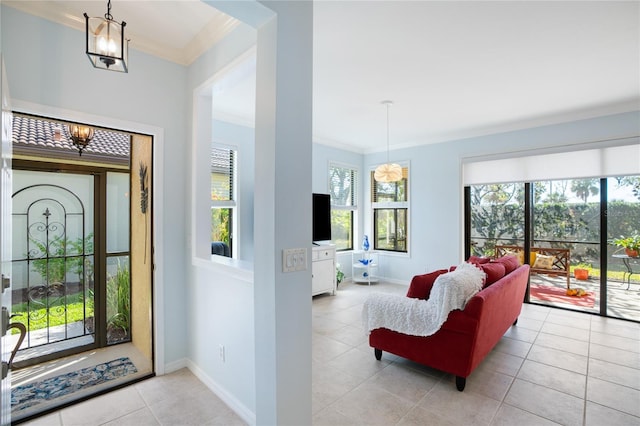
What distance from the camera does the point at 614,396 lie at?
2.41m

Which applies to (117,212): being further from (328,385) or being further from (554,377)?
(554,377)

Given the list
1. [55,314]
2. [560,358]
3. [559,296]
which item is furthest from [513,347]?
[55,314]

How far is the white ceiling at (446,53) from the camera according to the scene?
7.27 ft

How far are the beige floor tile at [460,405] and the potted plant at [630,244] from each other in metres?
3.33

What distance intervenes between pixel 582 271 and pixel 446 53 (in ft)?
12.6

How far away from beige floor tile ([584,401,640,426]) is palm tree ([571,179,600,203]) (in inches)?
124

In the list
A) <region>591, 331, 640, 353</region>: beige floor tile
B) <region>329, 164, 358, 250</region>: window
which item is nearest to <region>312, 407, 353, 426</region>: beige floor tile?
<region>591, 331, 640, 353</region>: beige floor tile

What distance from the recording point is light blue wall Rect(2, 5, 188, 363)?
2.06m

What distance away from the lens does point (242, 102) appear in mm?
3996

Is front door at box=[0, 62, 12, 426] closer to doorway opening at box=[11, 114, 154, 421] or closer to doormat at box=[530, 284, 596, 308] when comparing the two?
doorway opening at box=[11, 114, 154, 421]

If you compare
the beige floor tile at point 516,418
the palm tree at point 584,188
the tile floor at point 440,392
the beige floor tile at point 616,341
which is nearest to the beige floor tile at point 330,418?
the tile floor at point 440,392

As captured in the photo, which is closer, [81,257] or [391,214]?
[81,257]

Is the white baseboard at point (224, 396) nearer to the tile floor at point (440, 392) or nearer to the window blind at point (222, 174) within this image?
the tile floor at point (440, 392)

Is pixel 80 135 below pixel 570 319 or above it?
above
